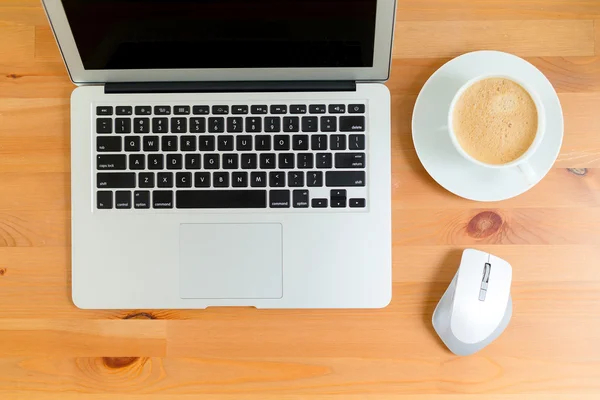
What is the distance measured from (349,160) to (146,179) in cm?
27

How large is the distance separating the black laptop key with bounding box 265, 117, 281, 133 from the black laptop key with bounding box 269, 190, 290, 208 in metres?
0.08

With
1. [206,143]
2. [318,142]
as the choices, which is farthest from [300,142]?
[206,143]

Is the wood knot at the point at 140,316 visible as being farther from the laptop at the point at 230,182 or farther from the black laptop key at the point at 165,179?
the black laptop key at the point at 165,179

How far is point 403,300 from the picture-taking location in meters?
0.73

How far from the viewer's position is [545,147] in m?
0.69

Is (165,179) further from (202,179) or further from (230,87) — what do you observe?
(230,87)

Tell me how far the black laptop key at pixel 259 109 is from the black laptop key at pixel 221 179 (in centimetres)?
9

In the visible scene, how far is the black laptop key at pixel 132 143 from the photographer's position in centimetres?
69

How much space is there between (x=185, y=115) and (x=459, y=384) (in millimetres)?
529

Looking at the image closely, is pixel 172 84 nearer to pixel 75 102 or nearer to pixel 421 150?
pixel 75 102

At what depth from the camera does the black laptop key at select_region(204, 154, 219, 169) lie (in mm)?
691

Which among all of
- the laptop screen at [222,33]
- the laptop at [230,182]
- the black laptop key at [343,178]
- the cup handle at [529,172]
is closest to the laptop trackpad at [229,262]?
the laptop at [230,182]

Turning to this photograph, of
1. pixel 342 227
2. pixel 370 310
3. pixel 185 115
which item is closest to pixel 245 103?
pixel 185 115

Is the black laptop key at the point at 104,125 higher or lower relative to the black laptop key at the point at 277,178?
higher
